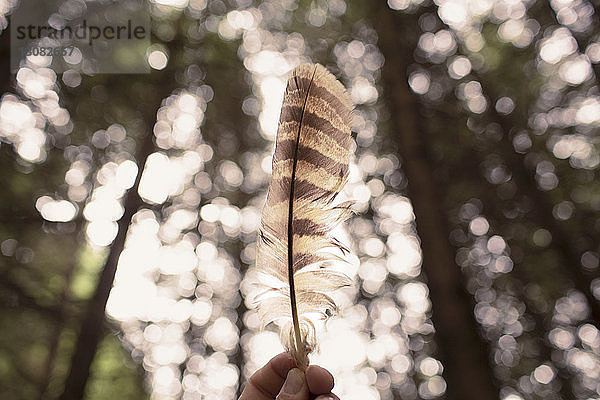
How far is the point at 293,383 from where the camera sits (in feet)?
3.65

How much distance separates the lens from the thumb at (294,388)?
1.08 meters

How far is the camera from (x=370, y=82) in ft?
19.5

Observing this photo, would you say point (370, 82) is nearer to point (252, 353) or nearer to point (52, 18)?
point (52, 18)

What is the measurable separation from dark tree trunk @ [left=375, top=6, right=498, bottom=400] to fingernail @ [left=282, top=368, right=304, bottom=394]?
2.92 metres

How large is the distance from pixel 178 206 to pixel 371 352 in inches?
155

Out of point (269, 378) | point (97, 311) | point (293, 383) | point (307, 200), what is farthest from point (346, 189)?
point (293, 383)

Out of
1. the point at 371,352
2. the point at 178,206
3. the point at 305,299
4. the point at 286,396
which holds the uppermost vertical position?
the point at 178,206

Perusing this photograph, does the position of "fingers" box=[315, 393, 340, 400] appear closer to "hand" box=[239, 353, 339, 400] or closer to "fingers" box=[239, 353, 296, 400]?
A: "hand" box=[239, 353, 339, 400]

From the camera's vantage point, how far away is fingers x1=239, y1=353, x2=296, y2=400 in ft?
4.04

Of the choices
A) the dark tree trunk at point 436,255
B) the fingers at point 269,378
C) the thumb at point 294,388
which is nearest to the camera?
the thumb at point 294,388

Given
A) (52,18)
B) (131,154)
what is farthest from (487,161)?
(52,18)

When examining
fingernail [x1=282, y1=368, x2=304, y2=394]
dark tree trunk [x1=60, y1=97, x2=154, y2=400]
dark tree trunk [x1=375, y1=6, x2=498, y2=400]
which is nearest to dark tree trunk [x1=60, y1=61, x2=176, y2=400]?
dark tree trunk [x1=60, y1=97, x2=154, y2=400]

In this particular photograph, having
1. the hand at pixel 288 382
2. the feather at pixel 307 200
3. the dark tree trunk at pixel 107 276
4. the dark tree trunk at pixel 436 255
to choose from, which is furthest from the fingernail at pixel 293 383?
the dark tree trunk at pixel 107 276

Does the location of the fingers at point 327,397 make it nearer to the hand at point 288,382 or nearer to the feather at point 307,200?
the hand at point 288,382
